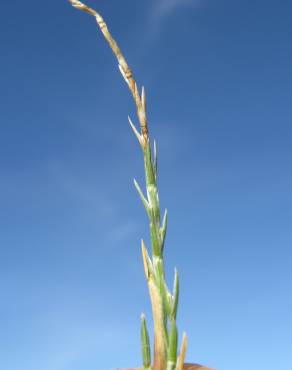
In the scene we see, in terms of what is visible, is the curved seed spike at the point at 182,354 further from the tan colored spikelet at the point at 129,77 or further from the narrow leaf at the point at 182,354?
the tan colored spikelet at the point at 129,77

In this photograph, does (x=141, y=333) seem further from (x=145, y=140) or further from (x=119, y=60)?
(x=119, y=60)

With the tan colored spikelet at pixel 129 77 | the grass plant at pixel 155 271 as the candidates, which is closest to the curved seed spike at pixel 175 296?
the grass plant at pixel 155 271

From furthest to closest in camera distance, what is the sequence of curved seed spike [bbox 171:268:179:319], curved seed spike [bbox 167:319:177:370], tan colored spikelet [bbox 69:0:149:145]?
tan colored spikelet [bbox 69:0:149:145], curved seed spike [bbox 171:268:179:319], curved seed spike [bbox 167:319:177:370]

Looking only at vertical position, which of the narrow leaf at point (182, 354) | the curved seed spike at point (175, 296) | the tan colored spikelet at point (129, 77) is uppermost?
the tan colored spikelet at point (129, 77)

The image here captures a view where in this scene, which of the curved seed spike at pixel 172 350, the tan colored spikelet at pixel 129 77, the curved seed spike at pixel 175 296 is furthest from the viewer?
the tan colored spikelet at pixel 129 77

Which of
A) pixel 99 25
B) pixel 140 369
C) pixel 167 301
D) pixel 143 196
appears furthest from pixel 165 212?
pixel 99 25

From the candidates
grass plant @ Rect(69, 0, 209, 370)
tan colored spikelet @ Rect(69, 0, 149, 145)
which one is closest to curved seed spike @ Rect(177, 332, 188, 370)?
grass plant @ Rect(69, 0, 209, 370)

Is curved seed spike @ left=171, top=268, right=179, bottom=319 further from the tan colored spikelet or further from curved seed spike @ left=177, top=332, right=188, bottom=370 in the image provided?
the tan colored spikelet

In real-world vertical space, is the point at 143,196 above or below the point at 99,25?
below

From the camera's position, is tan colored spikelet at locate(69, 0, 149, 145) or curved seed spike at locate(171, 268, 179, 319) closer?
curved seed spike at locate(171, 268, 179, 319)
